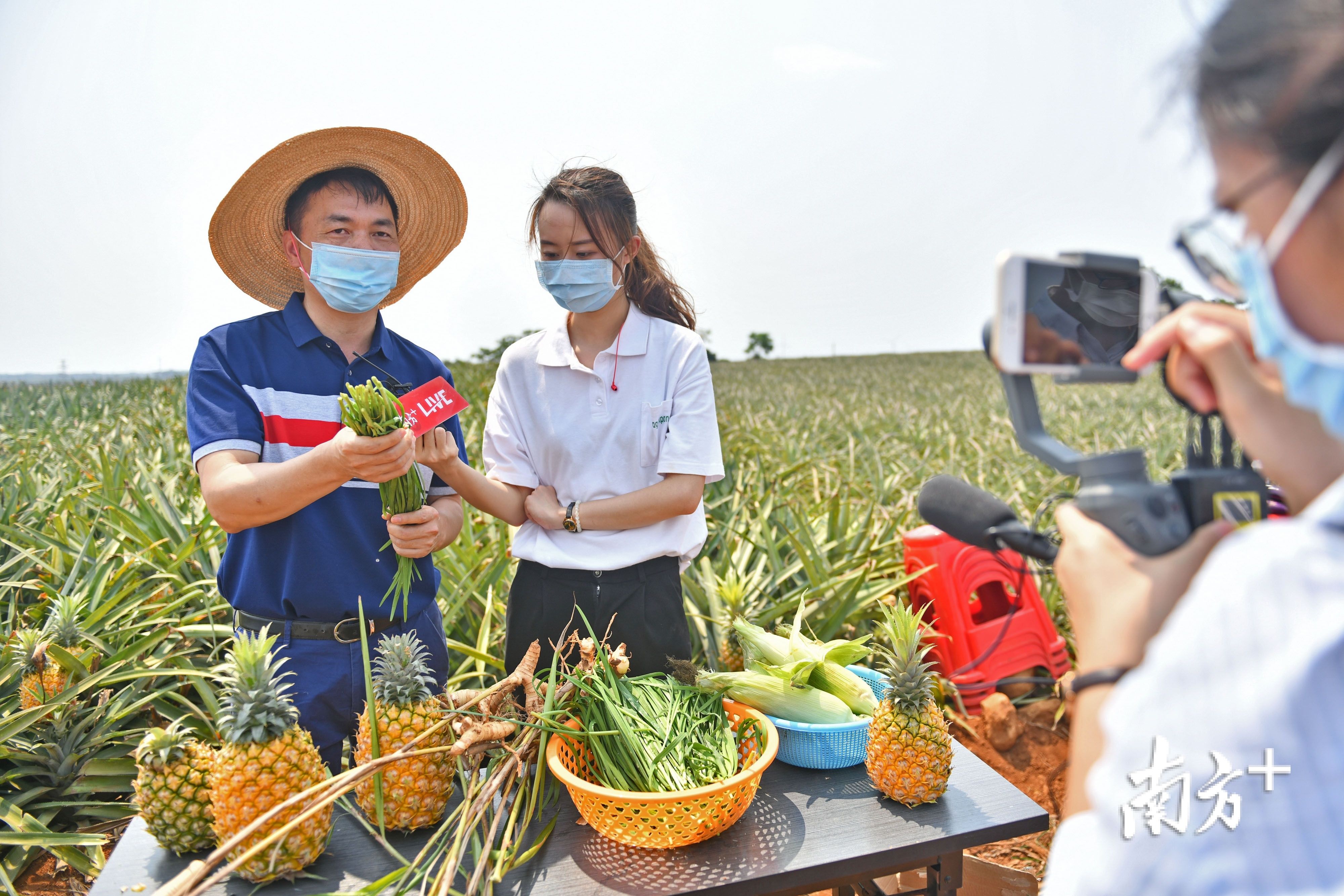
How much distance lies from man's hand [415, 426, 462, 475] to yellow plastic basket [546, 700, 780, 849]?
2.72 feet

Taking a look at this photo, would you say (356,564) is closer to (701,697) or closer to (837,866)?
(701,697)

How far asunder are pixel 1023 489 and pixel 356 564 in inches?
183

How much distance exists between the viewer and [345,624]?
203cm

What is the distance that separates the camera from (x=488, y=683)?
9.72 feet

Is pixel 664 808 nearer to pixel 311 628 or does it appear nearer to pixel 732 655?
pixel 311 628

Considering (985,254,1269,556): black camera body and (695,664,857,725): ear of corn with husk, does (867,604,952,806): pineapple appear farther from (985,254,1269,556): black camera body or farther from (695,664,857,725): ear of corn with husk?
(985,254,1269,556): black camera body

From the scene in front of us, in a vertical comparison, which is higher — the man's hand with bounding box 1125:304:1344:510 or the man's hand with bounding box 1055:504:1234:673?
the man's hand with bounding box 1125:304:1344:510

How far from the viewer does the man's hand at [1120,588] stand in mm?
857

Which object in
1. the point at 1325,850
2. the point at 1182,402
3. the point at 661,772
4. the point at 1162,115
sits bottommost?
the point at 661,772

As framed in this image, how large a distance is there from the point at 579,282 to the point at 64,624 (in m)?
2.14

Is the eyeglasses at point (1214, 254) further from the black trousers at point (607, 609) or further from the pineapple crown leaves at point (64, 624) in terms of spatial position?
the pineapple crown leaves at point (64, 624)

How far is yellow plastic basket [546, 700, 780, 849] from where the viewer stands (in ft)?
4.79

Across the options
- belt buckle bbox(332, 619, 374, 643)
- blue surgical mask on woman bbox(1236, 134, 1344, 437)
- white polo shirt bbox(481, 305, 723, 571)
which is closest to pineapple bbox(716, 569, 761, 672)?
white polo shirt bbox(481, 305, 723, 571)

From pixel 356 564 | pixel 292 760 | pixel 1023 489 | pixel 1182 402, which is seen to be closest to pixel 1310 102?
pixel 1182 402
